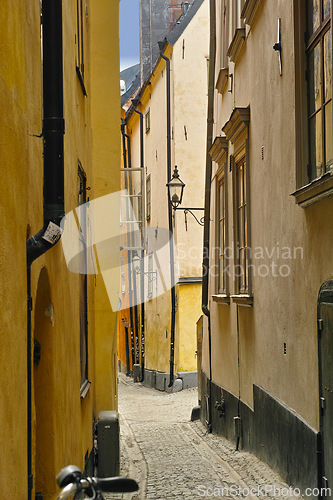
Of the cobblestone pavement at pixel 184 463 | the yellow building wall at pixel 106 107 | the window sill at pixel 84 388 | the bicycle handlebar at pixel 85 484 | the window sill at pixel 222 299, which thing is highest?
the yellow building wall at pixel 106 107

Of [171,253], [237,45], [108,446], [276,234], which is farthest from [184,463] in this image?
[171,253]

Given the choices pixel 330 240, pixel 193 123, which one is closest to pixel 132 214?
pixel 193 123

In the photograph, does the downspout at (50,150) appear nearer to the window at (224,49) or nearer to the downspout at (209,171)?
the window at (224,49)

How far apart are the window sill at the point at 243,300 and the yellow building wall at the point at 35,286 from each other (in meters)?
1.96

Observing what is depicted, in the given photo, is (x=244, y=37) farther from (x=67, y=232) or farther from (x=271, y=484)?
(x=271, y=484)

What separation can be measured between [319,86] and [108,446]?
5208mm

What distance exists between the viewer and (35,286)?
4676mm

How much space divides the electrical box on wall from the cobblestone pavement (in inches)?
11.9

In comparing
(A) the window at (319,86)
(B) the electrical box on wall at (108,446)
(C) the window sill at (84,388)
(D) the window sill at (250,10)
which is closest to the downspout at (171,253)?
(B) the electrical box on wall at (108,446)

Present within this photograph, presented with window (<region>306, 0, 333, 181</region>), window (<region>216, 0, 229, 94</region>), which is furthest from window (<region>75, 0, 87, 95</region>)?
window (<region>216, 0, 229, 94</region>)

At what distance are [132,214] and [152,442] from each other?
31.0ft

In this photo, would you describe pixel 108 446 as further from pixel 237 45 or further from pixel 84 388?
pixel 237 45

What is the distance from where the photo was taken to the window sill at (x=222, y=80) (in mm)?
12331

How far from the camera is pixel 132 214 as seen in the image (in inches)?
834
